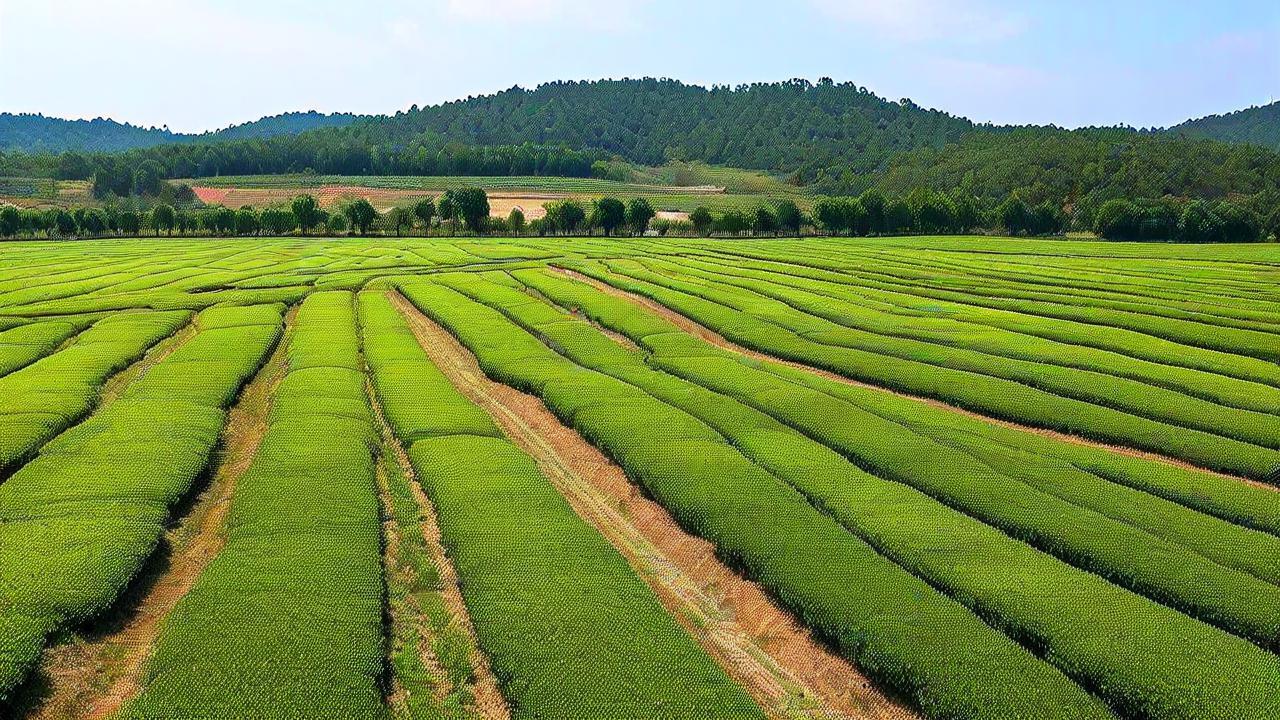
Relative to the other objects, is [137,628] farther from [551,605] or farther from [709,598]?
[709,598]

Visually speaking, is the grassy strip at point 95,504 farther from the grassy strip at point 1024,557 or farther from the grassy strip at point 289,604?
the grassy strip at point 1024,557

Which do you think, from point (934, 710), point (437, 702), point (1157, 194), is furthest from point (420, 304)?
point (1157, 194)

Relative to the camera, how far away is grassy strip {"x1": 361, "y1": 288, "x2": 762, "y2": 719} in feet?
52.9

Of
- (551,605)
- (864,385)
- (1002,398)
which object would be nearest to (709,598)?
(551,605)

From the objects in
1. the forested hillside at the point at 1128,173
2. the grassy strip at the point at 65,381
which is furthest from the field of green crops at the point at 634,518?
the forested hillside at the point at 1128,173

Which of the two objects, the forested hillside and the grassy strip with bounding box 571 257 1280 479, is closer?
the grassy strip with bounding box 571 257 1280 479

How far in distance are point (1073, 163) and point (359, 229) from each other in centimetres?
15397

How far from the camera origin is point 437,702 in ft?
54.6

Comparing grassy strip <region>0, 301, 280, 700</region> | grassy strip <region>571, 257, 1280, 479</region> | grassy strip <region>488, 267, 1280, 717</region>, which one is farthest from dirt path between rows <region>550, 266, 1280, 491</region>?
grassy strip <region>0, 301, 280, 700</region>

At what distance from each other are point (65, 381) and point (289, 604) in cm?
2595

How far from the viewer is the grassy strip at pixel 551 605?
52.9 ft

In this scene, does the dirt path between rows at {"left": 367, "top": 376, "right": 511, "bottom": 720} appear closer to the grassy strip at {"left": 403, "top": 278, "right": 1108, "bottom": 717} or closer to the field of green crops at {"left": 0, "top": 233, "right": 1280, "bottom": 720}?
the field of green crops at {"left": 0, "top": 233, "right": 1280, "bottom": 720}

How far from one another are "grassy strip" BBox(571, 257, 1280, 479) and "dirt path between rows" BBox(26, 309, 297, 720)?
2859 centimetres

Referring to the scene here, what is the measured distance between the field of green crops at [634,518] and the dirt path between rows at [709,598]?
0.13 meters
